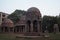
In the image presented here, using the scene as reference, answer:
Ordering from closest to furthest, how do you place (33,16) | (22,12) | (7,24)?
(33,16)
(7,24)
(22,12)

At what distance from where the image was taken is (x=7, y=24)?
165ft

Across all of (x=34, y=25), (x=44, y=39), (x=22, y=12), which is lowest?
(x=44, y=39)

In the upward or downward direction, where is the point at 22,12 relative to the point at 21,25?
upward

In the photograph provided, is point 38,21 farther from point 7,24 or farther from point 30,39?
point 7,24

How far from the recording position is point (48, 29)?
59844mm

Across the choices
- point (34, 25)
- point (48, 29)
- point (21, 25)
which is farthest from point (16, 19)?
point (34, 25)

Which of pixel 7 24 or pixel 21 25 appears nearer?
pixel 7 24

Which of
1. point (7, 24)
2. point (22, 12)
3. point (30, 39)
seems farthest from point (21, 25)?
point (30, 39)

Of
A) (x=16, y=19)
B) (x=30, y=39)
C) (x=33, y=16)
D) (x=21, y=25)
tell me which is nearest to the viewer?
(x=30, y=39)

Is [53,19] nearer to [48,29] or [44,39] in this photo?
[48,29]

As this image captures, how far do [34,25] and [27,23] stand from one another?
1790 millimetres

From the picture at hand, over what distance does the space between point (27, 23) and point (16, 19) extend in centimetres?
4014

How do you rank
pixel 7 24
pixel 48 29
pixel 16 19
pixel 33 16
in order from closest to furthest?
pixel 33 16 → pixel 7 24 → pixel 48 29 → pixel 16 19

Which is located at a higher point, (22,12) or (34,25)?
(22,12)
